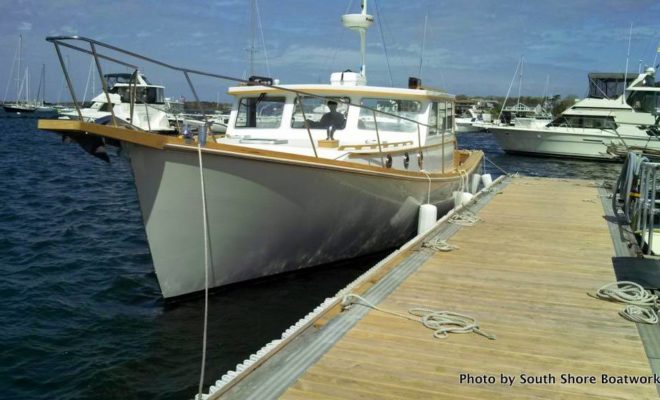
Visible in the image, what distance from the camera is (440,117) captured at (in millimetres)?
10508

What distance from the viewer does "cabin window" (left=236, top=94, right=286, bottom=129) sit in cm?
912

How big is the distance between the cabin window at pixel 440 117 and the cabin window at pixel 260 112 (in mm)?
2548

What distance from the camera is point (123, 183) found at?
18.0 meters

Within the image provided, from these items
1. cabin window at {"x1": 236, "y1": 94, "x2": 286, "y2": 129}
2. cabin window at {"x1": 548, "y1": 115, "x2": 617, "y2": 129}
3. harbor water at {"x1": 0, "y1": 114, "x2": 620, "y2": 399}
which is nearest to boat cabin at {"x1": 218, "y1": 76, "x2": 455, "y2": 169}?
cabin window at {"x1": 236, "y1": 94, "x2": 286, "y2": 129}

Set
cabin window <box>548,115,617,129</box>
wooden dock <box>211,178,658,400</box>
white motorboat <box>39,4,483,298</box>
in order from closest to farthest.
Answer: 1. wooden dock <box>211,178,658,400</box>
2. white motorboat <box>39,4,483,298</box>
3. cabin window <box>548,115,617,129</box>

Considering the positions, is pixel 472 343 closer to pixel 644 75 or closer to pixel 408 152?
pixel 408 152

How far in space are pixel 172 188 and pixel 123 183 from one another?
1282 cm

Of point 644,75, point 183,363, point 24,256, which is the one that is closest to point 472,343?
point 183,363

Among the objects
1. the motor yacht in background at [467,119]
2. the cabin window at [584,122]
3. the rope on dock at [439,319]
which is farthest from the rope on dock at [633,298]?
the motor yacht in background at [467,119]

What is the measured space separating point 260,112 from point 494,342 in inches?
236

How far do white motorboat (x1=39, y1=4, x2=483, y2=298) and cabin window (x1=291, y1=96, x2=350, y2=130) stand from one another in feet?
0.06

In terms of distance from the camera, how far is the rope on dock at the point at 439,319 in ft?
14.4

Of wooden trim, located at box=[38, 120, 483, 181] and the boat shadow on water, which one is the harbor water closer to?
the boat shadow on water

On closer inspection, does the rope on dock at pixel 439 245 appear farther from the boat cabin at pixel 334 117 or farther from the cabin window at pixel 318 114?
the cabin window at pixel 318 114
